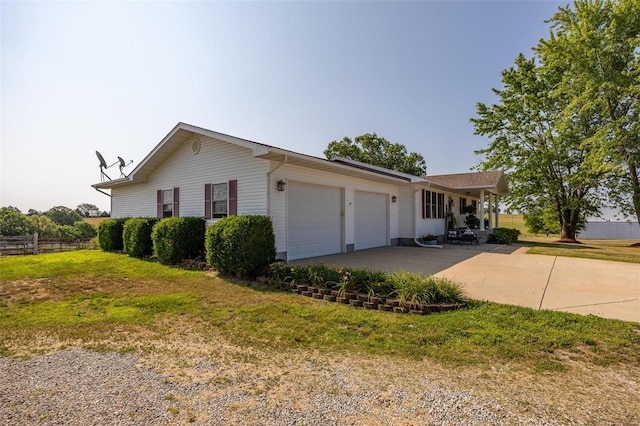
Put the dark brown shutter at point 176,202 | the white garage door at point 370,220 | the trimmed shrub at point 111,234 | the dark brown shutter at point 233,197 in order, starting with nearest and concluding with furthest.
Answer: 1. the dark brown shutter at point 233,197
2. the dark brown shutter at point 176,202
3. the white garage door at point 370,220
4. the trimmed shrub at point 111,234

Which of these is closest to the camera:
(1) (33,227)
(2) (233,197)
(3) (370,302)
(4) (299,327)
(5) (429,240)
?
(4) (299,327)

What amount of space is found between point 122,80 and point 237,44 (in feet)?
12.6

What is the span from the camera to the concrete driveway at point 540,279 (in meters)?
5.01

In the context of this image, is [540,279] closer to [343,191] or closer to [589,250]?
[343,191]

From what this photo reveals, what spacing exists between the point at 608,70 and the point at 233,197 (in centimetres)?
1951

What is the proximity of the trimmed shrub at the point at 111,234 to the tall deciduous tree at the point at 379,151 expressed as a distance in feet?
67.9

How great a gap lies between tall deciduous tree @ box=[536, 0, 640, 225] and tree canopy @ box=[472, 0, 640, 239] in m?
0.04

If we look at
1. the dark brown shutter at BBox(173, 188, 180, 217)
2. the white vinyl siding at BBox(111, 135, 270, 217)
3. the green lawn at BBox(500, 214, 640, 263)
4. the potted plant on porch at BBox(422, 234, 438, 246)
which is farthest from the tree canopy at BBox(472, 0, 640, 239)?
the dark brown shutter at BBox(173, 188, 180, 217)

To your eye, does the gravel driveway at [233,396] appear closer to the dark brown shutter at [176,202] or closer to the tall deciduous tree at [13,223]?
the dark brown shutter at [176,202]

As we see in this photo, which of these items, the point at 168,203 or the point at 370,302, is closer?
the point at 370,302

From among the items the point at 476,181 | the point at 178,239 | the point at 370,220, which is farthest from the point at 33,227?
the point at 476,181

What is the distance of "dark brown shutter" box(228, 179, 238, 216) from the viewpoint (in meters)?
9.54

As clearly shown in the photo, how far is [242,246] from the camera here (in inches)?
275

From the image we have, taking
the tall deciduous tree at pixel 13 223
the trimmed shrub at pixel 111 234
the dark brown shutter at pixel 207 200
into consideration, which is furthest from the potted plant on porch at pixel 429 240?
the tall deciduous tree at pixel 13 223
